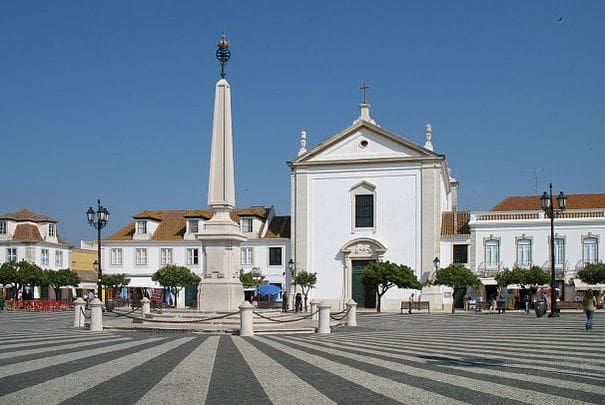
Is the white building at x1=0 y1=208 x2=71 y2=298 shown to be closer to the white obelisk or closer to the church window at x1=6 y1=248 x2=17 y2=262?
the church window at x1=6 y1=248 x2=17 y2=262

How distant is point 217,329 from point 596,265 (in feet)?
107

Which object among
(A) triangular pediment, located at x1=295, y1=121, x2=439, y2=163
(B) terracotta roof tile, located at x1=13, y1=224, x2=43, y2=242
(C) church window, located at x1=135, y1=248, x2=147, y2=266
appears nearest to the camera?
(A) triangular pediment, located at x1=295, y1=121, x2=439, y2=163

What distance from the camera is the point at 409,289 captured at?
54.5 meters

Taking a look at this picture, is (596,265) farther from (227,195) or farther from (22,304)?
(22,304)

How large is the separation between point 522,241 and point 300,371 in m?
44.3

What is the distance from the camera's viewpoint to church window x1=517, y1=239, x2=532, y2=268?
5412cm

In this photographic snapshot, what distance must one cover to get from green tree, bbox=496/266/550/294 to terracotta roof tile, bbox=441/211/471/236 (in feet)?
19.1

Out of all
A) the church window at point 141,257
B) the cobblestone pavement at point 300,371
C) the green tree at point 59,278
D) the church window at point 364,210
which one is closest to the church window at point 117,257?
the church window at point 141,257

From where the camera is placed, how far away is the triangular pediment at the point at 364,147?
56344mm

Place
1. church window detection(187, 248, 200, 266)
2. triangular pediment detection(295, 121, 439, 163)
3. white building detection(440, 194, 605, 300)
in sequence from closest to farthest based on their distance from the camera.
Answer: white building detection(440, 194, 605, 300), triangular pediment detection(295, 121, 439, 163), church window detection(187, 248, 200, 266)

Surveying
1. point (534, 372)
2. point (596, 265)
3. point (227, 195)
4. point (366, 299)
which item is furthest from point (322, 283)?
point (534, 372)

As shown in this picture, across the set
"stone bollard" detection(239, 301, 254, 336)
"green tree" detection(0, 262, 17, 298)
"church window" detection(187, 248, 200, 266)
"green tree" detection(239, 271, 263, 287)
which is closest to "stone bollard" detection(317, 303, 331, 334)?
"stone bollard" detection(239, 301, 254, 336)

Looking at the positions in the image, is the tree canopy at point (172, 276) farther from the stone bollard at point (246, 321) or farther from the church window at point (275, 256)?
the stone bollard at point (246, 321)

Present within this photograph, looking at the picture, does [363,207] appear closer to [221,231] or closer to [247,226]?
[247,226]
